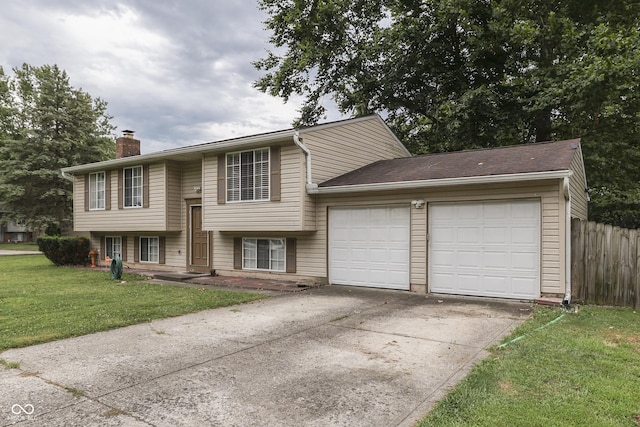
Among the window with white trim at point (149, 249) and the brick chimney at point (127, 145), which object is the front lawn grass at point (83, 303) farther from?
the brick chimney at point (127, 145)

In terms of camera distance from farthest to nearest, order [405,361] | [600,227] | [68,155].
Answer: [68,155] < [600,227] < [405,361]

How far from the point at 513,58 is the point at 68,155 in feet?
101

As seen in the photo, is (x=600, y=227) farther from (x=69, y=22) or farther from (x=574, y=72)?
(x=69, y=22)

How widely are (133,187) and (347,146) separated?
7.92 metres

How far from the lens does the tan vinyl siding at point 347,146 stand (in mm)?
10945

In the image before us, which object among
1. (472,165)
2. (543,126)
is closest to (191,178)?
(472,165)

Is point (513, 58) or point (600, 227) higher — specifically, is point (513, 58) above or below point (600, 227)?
above

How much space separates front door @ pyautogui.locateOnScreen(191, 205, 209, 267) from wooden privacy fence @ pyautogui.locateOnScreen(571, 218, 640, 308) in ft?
33.6

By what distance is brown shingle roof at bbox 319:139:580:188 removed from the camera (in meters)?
8.37

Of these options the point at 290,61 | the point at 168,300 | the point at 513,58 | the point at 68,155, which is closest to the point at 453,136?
the point at 513,58

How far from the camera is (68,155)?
31.4 m

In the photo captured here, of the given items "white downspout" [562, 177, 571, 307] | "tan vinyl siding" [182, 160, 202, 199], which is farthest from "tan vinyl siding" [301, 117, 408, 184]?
"white downspout" [562, 177, 571, 307]

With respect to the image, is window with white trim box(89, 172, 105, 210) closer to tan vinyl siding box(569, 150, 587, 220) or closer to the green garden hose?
the green garden hose

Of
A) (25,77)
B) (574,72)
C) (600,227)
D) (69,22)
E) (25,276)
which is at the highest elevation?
(25,77)
